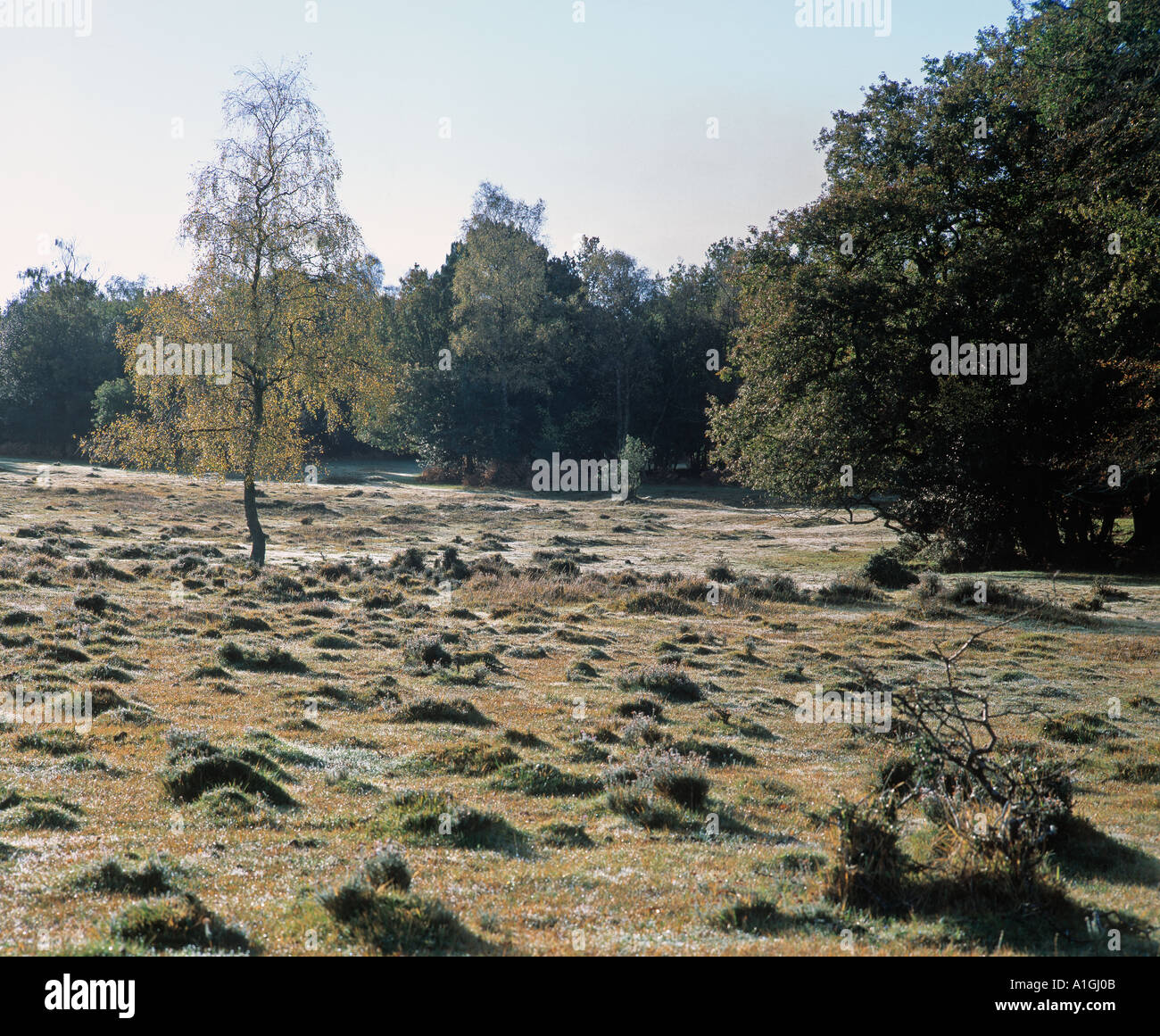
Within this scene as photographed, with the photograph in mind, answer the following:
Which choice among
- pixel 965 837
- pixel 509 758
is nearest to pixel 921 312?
pixel 509 758

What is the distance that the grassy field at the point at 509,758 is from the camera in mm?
6516

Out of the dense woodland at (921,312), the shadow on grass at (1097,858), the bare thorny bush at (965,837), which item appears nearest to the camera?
the bare thorny bush at (965,837)

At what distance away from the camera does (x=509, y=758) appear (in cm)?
1186

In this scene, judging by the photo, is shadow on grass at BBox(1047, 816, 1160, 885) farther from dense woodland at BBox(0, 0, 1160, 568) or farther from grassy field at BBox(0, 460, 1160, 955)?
dense woodland at BBox(0, 0, 1160, 568)

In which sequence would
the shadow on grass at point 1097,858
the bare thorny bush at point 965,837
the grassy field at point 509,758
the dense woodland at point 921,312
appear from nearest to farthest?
the grassy field at point 509,758 < the bare thorny bush at point 965,837 < the shadow on grass at point 1097,858 < the dense woodland at point 921,312

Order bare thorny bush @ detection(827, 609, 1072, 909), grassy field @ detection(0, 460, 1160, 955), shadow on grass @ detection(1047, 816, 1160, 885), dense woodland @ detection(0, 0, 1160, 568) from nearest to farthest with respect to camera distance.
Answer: grassy field @ detection(0, 460, 1160, 955)
bare thorny bush @ detection(827, 609, 1072, 909)
shadow on grass @ detection(1047, 816, 1160, 885)
dense woodland @ detection(0, 0, 1160, 568)

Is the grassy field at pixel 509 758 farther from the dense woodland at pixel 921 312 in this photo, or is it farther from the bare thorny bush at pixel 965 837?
the dense woodland at pixel 921 312

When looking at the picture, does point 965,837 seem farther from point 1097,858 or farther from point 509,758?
point 509,758

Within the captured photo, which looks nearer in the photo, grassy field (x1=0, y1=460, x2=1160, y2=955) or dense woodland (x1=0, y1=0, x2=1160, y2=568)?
grassy field (x1=0, y1=460, x2=1160, y2=955)

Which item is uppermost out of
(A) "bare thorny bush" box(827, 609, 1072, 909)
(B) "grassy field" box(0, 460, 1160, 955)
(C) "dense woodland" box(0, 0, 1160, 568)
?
(C) "dense woodland" box(0, 0, 1160, 568)

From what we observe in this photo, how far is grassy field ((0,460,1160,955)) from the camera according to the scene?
6.52 metres

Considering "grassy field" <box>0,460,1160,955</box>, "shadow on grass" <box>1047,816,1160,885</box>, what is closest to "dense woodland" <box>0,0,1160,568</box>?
"grassy field" <box>0,460,1160,955</box>

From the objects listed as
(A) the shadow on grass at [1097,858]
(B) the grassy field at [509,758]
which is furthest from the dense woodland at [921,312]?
(A) the shadow on grass at [1097,858]
